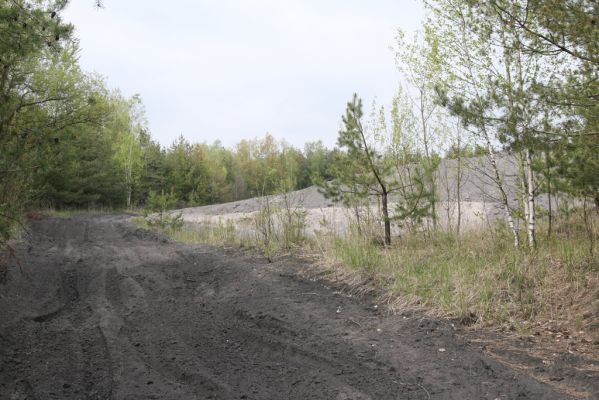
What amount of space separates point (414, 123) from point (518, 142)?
13.2ft

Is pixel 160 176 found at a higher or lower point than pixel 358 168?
higher

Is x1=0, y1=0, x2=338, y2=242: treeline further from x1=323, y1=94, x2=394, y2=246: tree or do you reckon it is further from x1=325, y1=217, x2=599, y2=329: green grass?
x1=325, y1=217, x2=599, y2=329: green grass

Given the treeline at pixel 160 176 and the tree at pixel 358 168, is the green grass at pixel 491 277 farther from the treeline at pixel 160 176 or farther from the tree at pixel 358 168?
the treeline at pixel 160 176

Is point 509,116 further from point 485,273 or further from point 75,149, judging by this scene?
point 75,149

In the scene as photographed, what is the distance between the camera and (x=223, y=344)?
4551 millimetres

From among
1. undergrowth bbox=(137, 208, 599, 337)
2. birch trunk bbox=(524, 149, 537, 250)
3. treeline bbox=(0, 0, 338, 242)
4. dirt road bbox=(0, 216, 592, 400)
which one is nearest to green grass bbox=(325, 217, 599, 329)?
undergrowth bbox=(137, 208, 599, 337)

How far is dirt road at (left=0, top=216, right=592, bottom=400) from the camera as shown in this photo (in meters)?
3.46

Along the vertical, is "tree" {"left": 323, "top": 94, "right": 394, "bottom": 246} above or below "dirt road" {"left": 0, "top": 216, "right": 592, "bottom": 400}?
above

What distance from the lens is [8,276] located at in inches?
262

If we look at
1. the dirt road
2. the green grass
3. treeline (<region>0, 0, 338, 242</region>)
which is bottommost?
the dirt road

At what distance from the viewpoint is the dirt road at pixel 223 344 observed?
136 inches

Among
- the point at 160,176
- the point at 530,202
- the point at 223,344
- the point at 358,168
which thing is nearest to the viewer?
the point at 223,344

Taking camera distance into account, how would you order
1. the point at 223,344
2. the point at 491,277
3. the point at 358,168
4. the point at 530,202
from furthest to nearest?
1. the point at 358,168
2. the point at 530,202
3. the point at 491,277
4. the point at 223,344

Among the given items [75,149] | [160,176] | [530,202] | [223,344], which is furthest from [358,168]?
[160,176]
